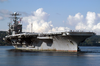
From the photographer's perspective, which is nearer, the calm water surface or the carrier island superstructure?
the calm water surface

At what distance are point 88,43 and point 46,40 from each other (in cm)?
8691

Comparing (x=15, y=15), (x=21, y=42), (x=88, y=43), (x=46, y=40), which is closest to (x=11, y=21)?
(x=15, y=15)

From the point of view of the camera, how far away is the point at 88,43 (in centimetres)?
11494

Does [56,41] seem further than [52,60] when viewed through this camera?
Yes

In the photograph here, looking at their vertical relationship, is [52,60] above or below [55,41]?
below

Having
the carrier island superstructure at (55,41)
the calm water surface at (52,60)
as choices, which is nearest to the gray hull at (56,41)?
the carrier island superstructure at (55,41)

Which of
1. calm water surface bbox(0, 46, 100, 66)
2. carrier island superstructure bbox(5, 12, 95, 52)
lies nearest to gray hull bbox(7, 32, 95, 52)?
carrier island superstructure bbox(5, 12, 95, 52)

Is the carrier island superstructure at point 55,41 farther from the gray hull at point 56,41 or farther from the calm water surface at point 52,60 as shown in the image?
the calm water surface at point 52,60

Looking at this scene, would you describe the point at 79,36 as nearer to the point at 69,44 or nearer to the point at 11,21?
the point at 69,44

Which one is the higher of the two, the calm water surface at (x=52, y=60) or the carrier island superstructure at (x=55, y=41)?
the carrier island superstructure at (x=55, y=41)

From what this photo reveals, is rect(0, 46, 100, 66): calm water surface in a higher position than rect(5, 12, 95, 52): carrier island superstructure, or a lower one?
lower

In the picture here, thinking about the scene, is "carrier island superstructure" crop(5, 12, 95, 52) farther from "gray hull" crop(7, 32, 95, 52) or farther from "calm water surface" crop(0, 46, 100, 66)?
"calm water surface" crop(0, 46, 100, 66)

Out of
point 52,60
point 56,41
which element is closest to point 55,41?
point 56,41

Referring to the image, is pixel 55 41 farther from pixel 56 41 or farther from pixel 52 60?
pixel 52 60
